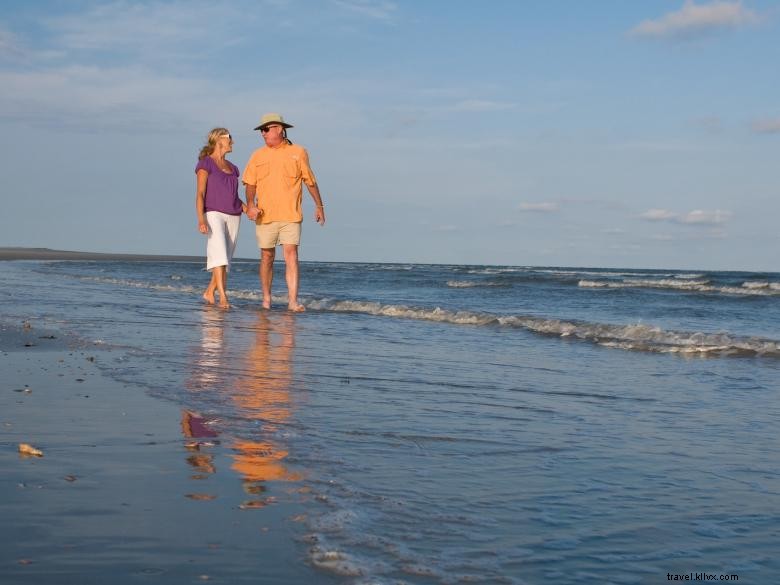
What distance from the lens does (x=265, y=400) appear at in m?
3.93

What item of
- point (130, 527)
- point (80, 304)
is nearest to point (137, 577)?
point (130, 527)

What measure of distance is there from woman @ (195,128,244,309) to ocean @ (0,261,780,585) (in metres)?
1.78

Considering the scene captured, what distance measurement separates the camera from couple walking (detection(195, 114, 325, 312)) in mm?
9180

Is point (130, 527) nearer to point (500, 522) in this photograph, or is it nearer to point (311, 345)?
point (500, 522)

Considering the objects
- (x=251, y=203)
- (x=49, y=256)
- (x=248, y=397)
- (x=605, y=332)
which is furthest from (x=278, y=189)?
(x=49, y=256)

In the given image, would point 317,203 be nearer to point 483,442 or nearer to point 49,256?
point 483,442

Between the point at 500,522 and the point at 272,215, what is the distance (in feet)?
23.7

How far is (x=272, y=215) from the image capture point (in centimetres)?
923

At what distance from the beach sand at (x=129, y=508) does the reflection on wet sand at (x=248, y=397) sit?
39 mm

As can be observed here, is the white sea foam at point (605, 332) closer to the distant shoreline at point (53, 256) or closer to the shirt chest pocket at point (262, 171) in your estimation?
the shirt chest pocket at point (262, 171)

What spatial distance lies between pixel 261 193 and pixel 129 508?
7.29 meters

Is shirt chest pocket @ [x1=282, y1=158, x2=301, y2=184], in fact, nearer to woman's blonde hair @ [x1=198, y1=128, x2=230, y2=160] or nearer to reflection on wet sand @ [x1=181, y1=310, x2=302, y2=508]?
woman's blonde hair @ [x1=198, y1=128, x2=230, y2=160]

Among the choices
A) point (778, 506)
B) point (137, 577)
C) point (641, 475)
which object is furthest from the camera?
point (641, 475)

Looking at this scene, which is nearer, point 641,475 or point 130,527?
point 130,527
